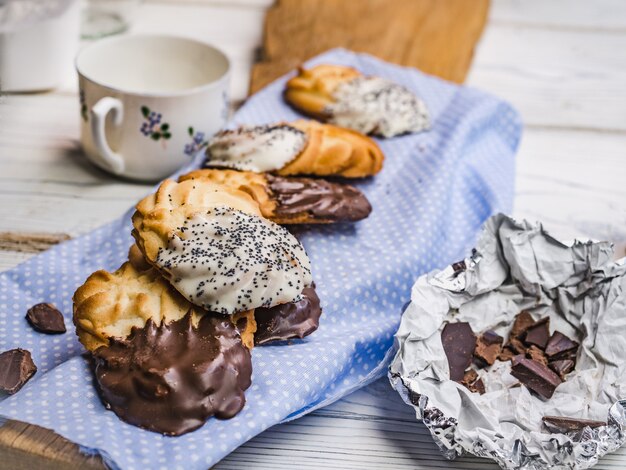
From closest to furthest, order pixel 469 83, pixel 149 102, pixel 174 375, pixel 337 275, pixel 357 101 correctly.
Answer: pixel 174 375 < pixel 337 275 < pixel 149 102 < pixel 357 101 < pixel 469 83

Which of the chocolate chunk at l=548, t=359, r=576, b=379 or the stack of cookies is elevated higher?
the stack of cookies

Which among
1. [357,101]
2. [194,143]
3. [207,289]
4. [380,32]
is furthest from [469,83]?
[207,289]

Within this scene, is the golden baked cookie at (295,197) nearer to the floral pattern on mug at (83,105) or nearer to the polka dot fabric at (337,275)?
the polka dot fabric at (337,275)

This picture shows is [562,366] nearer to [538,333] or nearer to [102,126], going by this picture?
[538,333]

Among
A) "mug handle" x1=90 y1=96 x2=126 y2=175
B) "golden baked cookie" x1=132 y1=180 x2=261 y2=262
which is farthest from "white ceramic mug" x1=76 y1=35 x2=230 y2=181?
"golden baked cookie" x1=132 y1=180 x2=261 y2=262

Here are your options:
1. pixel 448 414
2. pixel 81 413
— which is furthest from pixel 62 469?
pixel 448 414

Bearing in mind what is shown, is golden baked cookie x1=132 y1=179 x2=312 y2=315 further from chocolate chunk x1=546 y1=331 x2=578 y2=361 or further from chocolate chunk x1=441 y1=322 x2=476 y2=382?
chocolate chunk x1=546 y1=331 x2=578 y2=361

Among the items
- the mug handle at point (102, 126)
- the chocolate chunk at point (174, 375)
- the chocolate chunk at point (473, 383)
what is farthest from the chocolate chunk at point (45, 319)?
the chocolate chunk at point (473, 383)
